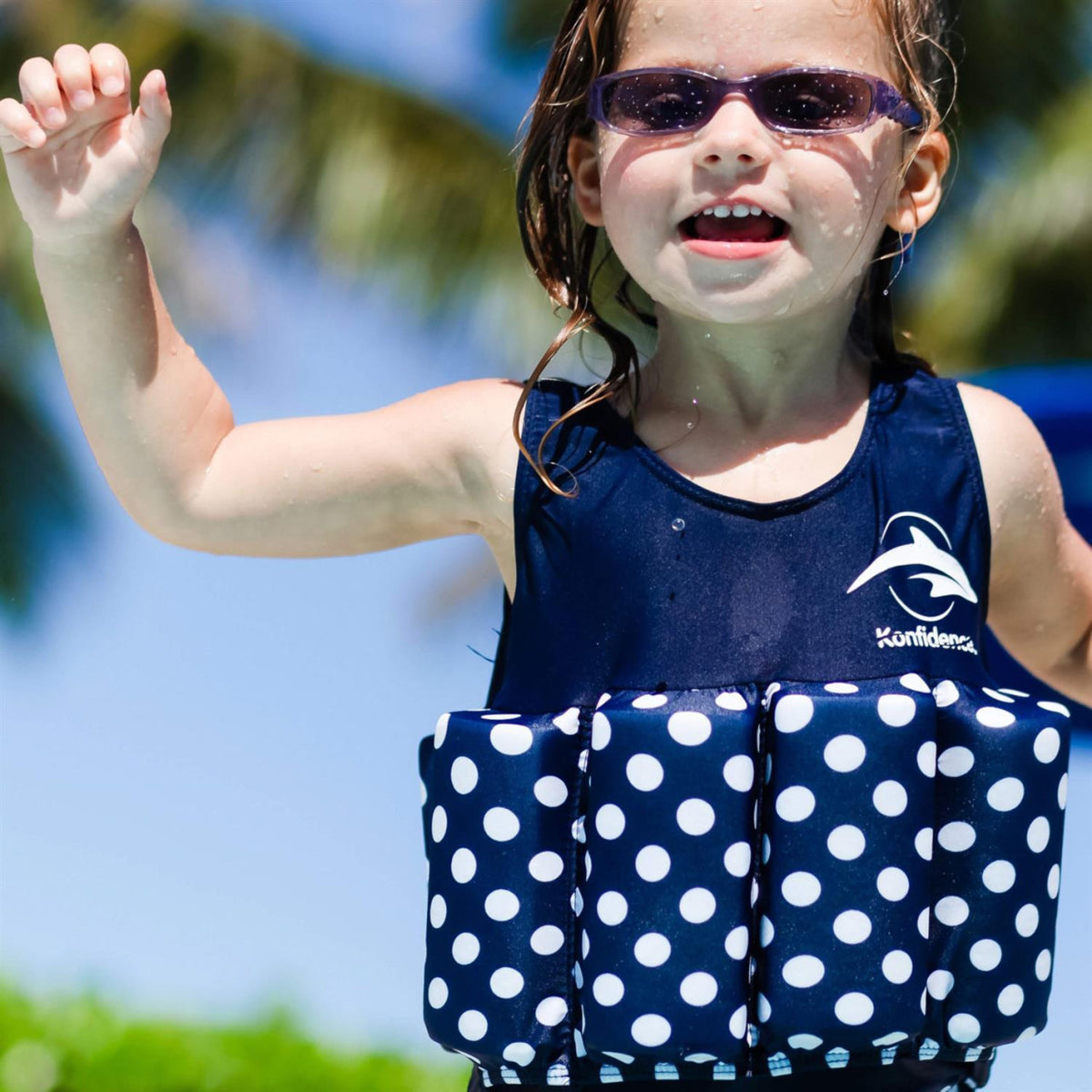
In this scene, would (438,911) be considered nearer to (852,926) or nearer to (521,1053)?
(521,1053)

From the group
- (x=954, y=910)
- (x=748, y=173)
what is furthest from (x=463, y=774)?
(x=748, y=173)

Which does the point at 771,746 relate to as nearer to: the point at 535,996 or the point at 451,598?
the point at 535,996

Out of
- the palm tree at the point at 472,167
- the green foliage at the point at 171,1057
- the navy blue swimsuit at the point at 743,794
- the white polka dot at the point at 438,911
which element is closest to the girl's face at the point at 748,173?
the navy blue swimsuit at the point at 743,794

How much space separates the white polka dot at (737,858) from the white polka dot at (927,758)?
287 mm

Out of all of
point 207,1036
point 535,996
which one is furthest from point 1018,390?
point 207,1036

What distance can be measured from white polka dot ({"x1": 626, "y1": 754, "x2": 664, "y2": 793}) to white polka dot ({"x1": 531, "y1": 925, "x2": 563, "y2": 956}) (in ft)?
0.92

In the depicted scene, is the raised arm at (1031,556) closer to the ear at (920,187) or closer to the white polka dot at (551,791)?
the ear at (920,187)

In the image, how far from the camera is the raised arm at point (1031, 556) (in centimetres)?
280

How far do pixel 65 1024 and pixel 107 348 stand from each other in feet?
17.9

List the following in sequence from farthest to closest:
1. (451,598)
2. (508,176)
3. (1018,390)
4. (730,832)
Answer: (451,598), (508,176), (1018,390), (730,832)

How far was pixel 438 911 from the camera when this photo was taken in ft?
8.63

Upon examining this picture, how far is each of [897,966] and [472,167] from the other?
10026 millimetres

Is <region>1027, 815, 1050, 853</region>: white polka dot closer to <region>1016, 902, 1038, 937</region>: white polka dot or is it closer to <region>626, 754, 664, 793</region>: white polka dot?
<region>1016, 902, 1038, 937</region>: white polka dot

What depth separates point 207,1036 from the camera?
24.9ft
